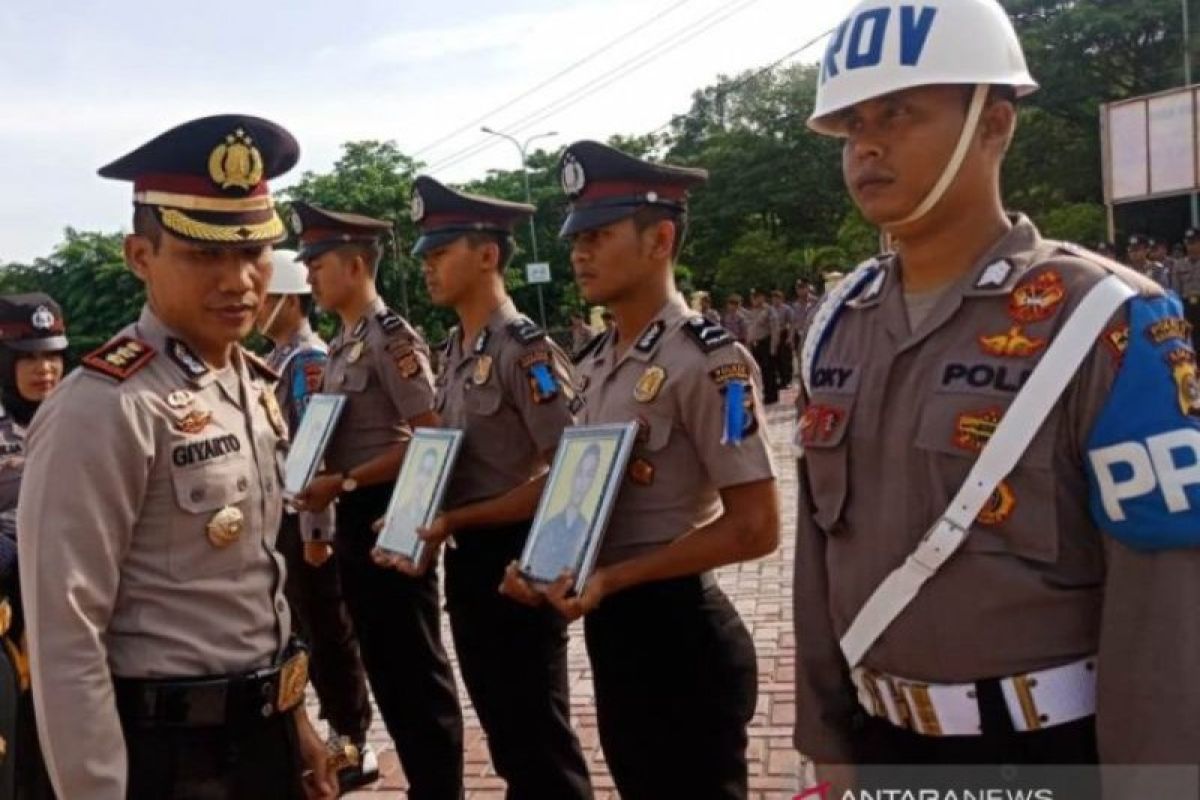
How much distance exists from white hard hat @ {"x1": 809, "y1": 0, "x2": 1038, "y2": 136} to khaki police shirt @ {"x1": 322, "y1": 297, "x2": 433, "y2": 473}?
273 cm

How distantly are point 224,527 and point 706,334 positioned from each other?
4.27ft

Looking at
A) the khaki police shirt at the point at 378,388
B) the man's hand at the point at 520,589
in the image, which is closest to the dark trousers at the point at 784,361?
the khaki police shirt at the point at 378,388

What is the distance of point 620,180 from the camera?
10.2ft

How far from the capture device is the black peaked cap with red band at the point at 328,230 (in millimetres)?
4613

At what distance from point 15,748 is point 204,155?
170cm

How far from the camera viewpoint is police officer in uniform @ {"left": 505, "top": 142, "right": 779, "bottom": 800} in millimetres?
2734

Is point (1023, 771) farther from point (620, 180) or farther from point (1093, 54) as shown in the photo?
point (1093, 54)

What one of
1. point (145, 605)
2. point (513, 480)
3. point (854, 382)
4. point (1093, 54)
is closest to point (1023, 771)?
point (854, 382)

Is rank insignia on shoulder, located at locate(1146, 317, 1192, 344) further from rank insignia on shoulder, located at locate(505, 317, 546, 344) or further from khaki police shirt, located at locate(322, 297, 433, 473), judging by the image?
khaki police shirt, located at locate(322, 297, 433, 473)

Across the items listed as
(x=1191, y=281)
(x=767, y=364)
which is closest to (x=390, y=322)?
(x=1191, y=281)

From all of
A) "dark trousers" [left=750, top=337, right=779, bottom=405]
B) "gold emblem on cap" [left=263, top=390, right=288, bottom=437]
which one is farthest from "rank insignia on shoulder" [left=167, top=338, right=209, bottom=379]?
"dark trousers" [left=750, top=337, right=779, bottom=405]

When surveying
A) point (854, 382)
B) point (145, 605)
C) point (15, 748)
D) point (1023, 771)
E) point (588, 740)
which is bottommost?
point (588, 740)

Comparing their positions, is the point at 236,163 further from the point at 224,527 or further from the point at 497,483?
the point at 497,483

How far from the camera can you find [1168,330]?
170 cm
